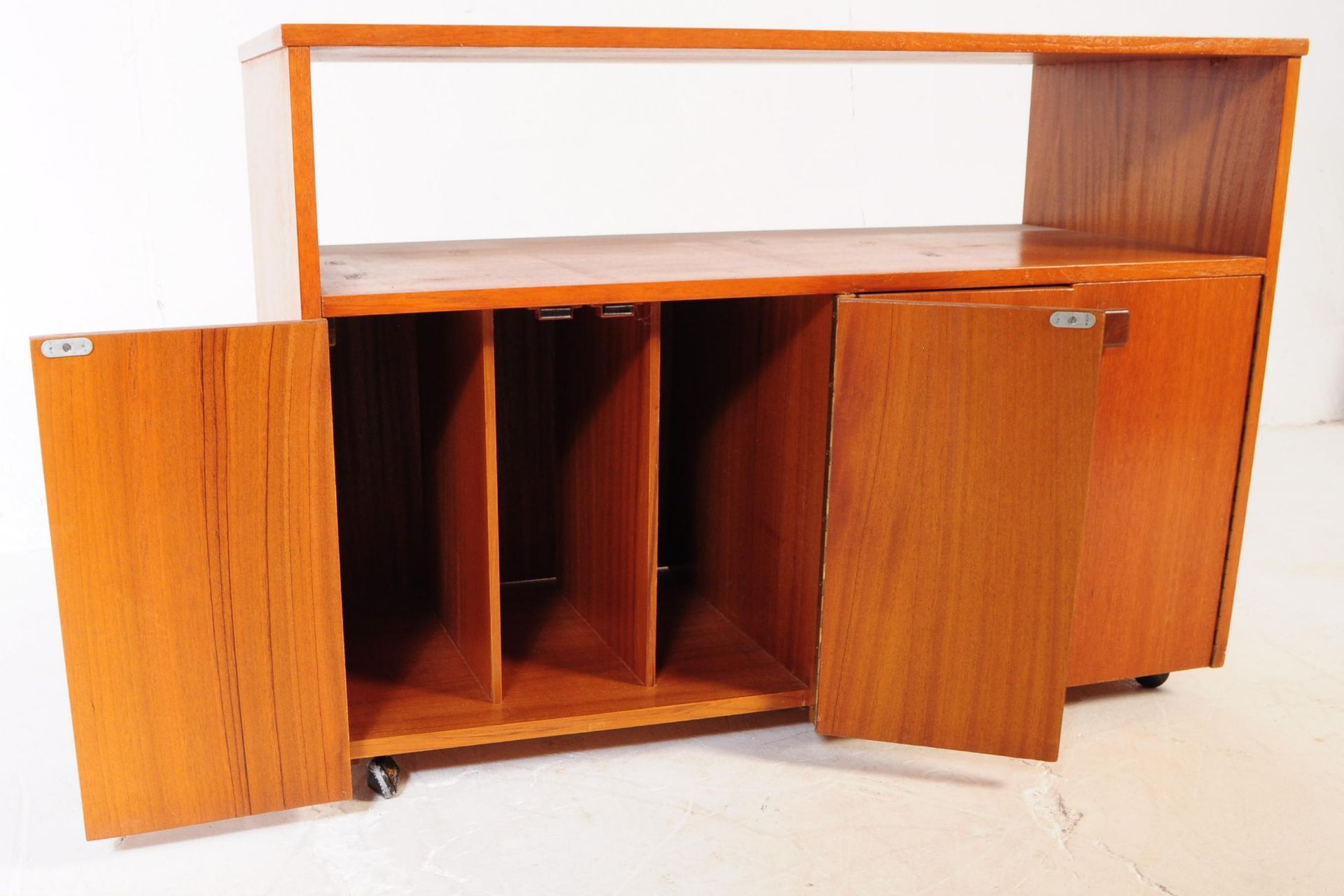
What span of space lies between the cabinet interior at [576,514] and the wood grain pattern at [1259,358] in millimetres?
594

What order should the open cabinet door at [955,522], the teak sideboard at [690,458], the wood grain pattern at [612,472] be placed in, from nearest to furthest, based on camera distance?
the teak sideboard at [690,458] → the open cabinet door at [955,522] → the wood grain pattern at [612,472]

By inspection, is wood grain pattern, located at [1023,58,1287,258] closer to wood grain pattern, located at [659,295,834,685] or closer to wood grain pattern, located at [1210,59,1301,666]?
wood grain pattern, located at [1210,59,1301,666]

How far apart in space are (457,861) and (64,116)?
1699mm

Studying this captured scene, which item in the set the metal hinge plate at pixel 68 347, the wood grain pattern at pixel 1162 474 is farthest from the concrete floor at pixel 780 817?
the metal hinge plate at pixel 68 347

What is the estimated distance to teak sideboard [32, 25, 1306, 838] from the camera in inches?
54.7

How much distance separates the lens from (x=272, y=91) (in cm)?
147

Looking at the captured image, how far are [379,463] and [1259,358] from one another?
1.26 m

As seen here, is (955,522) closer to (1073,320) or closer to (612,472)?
(1073,320)

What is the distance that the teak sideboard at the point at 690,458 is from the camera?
1.39 meters

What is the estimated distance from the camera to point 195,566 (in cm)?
140

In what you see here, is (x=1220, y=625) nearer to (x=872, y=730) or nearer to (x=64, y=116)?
(x=872, y=730)

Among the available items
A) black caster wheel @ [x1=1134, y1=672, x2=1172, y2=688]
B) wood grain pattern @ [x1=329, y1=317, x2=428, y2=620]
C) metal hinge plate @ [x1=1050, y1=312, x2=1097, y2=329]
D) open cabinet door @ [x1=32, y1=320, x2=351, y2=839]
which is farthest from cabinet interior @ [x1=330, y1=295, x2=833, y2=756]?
black caster wheel @ [x1=1134, y1=672, x2=1172, y2=688]

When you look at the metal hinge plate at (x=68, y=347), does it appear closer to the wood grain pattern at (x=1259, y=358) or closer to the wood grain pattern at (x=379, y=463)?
the wood grain pattern at (x=379, y=463)

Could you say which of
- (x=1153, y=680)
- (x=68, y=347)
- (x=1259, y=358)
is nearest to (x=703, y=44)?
(x=68, y=347)
